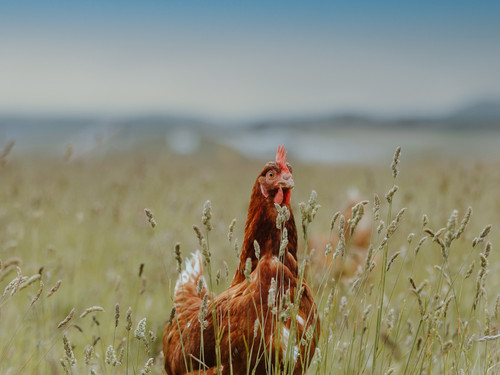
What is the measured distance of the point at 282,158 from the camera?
258 cm

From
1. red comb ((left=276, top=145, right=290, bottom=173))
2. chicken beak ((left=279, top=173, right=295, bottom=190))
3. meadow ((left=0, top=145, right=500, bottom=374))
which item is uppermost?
red comb ((left=276, top=145, right=290, bottom=173))

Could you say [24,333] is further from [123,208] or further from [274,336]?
[123,208]

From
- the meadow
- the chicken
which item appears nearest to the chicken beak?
the chicken

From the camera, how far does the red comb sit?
99.1 inches

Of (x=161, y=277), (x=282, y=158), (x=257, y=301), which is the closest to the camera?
(x=257, y=301)

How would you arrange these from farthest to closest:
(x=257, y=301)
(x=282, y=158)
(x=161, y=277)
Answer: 1. (x=161, y=277)
2. (x=282, y=158)
3. (x=257, y=301)

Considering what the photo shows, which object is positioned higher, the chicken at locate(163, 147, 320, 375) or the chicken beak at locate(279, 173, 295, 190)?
the chicken beak at locate(279, 173, 295, 190)

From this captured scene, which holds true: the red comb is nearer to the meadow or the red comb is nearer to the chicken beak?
the chicken beak

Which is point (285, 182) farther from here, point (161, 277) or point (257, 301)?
point (161, 277)

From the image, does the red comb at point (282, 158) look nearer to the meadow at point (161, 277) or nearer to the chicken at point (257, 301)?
the chicken at point (257, 301)

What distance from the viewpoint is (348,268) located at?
16.9ft

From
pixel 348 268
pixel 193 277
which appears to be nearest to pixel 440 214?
pixel 348 268

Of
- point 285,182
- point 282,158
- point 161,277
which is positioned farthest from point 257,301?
point 161,277

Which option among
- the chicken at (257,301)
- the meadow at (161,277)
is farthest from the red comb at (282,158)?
the meadow at (161,277)
